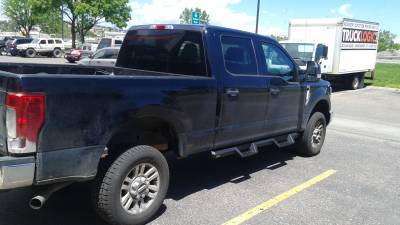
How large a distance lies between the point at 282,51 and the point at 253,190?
2.04 metres

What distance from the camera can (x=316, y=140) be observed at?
7.29 meters

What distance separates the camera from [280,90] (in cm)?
595

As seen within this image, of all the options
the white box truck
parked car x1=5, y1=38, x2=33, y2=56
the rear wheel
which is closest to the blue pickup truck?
the white box truck

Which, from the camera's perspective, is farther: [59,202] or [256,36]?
[256,36]

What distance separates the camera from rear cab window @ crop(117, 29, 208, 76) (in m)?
5.01

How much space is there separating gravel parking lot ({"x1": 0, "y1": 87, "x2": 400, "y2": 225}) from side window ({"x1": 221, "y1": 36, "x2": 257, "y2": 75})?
1.41 m

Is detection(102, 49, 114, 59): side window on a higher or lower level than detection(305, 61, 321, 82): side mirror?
lower

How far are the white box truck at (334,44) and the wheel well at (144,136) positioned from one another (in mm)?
12798

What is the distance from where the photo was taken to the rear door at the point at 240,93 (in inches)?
199

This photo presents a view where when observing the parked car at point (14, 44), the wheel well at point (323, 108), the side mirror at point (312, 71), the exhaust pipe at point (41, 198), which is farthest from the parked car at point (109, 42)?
the exhaust pipe at point (41, 198)

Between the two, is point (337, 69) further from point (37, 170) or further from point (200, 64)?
point (37, 170)

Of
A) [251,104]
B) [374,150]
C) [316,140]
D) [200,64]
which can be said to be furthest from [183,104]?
[374,150]

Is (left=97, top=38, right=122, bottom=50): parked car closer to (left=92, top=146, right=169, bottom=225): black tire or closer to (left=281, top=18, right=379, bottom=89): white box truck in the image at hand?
(left=281, top=18, right=379, bottom=89): white box truck

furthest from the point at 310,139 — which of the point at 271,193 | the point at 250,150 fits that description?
the point at 271,193
